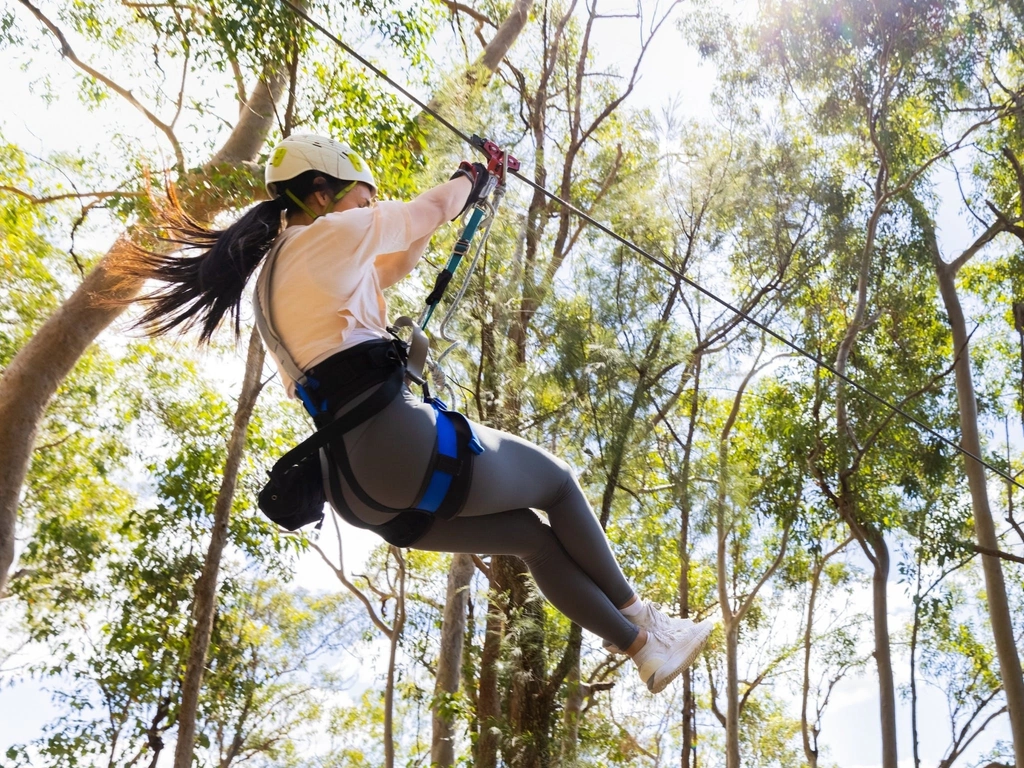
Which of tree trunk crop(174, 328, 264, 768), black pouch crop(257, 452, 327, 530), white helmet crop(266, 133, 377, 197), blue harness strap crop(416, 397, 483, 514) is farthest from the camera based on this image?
tree trunk crop(174, 328, 264, 768)

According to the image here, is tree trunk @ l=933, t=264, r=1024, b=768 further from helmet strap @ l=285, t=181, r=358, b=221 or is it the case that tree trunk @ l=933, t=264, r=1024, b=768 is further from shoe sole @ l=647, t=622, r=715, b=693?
helmet strap @ l=285, t=181, r=358, b=221

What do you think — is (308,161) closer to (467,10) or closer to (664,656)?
(664,656)

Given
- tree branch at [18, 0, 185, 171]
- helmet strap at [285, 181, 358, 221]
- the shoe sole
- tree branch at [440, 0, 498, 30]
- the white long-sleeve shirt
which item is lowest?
the shoe sole

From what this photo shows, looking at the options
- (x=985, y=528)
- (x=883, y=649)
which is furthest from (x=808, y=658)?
(x=985, y=528)

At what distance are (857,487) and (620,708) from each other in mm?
3637

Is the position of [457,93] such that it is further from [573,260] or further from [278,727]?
[278,727]

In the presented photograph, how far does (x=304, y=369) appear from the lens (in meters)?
1.67

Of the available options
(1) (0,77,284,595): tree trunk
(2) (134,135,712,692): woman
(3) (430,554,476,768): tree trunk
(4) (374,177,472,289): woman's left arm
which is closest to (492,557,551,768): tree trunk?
(3) (430,554,476,768): tree trunk

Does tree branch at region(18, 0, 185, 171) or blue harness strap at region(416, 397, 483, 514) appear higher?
tree branch at region(18, 0, 185, 171)

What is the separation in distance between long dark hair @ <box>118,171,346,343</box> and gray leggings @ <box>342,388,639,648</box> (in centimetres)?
40

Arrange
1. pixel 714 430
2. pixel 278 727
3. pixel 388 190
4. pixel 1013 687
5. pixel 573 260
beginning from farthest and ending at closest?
1. pixel 278 727
2. pixel 714 430
3. pixel 1013 687
4. pixel 573 260
5. pixel 388 190

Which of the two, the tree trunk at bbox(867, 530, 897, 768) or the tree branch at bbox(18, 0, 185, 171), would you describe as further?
the tree trunk at bbox(867, 530, 897, 768)

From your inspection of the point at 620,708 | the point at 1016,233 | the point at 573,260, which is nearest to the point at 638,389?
the point at 573,260

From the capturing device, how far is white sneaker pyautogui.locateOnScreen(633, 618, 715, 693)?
1772mm
